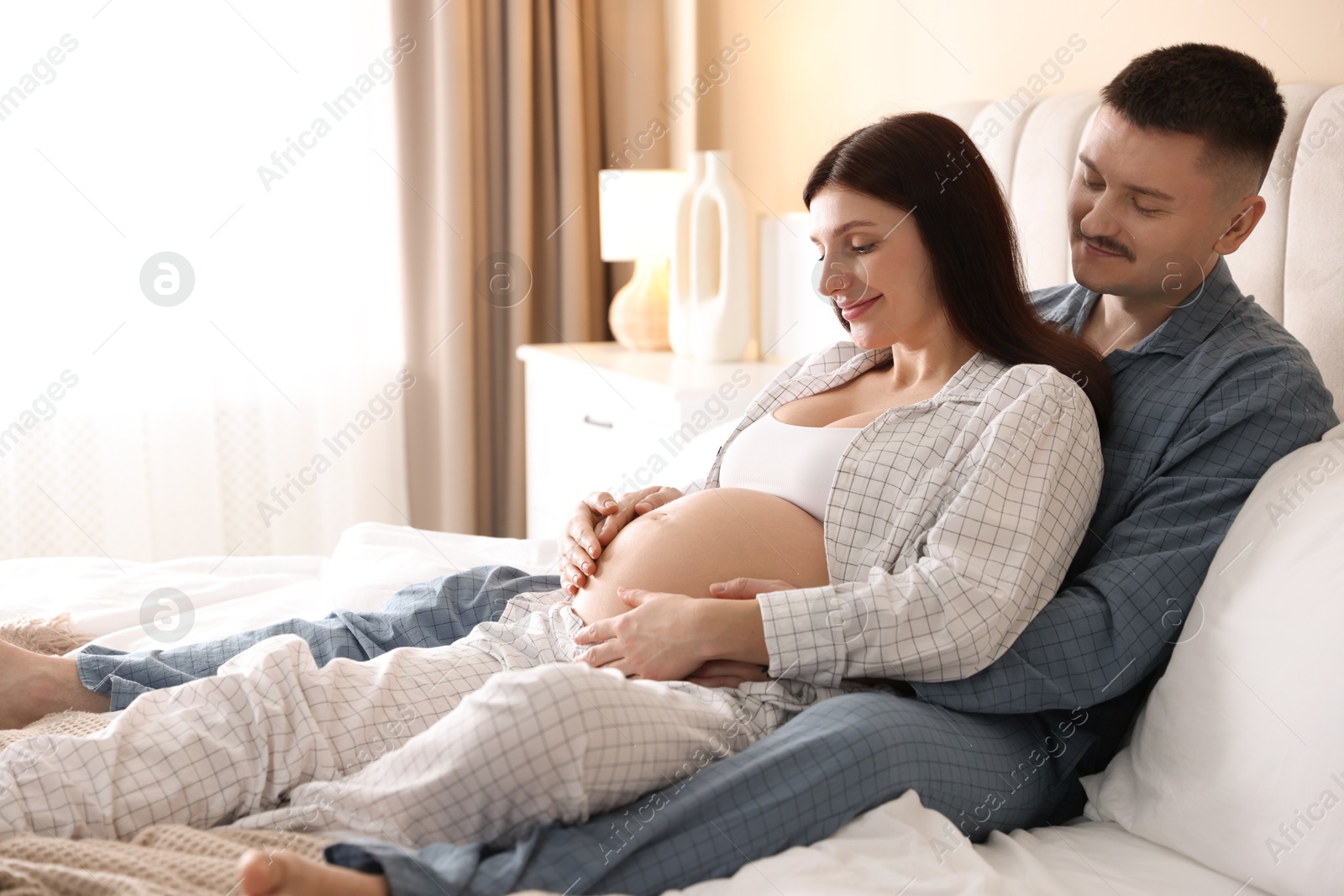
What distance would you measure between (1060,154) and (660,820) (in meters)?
1.30

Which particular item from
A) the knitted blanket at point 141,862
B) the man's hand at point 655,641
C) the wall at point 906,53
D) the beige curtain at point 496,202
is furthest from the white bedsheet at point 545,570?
the beige curtain at point 496,202

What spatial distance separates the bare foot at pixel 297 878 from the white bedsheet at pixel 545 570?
0.27 m

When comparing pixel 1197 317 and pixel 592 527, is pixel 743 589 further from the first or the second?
pixel 1197 317

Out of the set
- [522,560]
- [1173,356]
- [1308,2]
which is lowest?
[522,560]

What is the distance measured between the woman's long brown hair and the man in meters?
0.10

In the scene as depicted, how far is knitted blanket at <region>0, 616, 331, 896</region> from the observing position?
0.86 meters

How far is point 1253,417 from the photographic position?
1261 mm

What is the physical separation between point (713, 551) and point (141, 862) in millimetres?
667

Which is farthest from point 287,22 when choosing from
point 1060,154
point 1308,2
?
point 1308,2

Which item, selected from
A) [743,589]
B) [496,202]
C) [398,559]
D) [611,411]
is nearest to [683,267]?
[611,411]

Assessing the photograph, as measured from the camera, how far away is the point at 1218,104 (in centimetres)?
133

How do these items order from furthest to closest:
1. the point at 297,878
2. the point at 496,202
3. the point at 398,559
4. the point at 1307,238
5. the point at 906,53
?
1. the point at 496,202
2. the point at 906,53
3. the point at 398,559
4. the point at 1307,238
5. the point at 297,878

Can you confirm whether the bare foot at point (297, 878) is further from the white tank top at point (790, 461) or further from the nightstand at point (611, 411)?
the nightstand at point (611, 411)

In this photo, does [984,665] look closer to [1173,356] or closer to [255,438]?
[1173,356]
